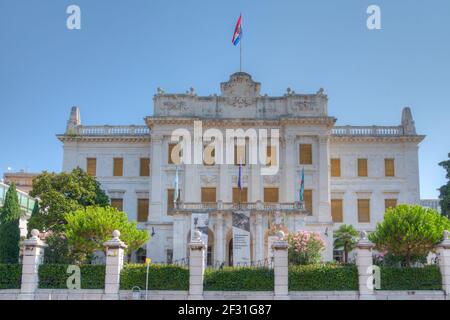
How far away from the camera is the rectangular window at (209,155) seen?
42.3 m

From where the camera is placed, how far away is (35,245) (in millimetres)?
24359

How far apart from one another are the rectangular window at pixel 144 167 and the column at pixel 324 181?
12.5 m

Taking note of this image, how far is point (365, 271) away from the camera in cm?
2417

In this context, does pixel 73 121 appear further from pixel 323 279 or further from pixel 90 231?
pixel 323 279

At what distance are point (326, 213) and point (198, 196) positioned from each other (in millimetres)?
8903

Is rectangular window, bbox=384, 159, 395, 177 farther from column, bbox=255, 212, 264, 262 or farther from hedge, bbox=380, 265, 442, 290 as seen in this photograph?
hedge, bbox=380, 265, 442, 290

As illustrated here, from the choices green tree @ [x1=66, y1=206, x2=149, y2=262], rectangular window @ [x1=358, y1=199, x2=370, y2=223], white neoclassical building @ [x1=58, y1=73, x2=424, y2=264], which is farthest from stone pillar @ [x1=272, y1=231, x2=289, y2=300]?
rectangular window @ [x1=358, y1=199, x2=370, y2=223]

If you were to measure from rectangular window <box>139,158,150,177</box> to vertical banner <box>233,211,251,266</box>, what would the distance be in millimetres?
9258

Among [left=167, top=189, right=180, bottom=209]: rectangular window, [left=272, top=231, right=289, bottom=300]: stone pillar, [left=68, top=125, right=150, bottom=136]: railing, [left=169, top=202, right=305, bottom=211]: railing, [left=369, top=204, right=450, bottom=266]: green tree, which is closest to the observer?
[left=272, top=231, right=289, bottom=300]: stone pillar

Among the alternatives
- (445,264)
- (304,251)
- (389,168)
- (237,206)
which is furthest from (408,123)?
(445,264)

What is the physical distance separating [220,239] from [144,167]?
380 inches

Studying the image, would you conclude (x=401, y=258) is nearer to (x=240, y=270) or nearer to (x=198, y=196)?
(x=240, y=270)

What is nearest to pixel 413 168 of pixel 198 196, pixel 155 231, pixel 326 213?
pixel 326 213

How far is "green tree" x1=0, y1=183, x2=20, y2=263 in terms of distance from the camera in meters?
32.1
